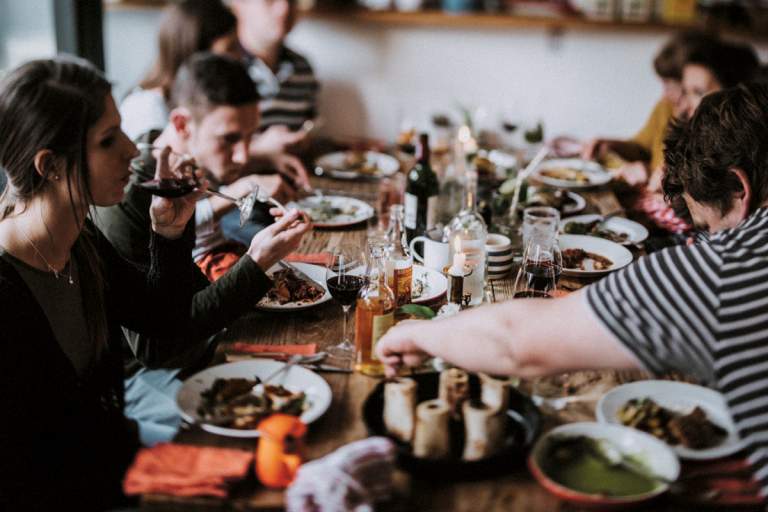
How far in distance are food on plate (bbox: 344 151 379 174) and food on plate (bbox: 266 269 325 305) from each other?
1.27m

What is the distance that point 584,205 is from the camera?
8.79 feet

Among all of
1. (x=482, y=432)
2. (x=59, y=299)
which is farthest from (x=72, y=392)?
(x=482, y=432)

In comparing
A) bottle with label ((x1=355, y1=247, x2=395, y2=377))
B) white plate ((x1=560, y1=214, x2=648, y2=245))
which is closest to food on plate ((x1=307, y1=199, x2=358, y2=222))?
white plate ((x1=560, y1=214, x2=648, y2=245))

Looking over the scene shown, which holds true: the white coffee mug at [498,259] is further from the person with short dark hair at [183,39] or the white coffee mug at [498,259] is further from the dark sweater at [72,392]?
the person with short dark hair at [183,39]

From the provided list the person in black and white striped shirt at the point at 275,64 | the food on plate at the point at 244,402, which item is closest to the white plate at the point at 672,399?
the food on plate at the point at 244,402

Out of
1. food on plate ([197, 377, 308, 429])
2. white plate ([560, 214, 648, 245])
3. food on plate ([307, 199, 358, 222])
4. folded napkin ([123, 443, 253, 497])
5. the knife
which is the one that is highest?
folded napkin ([123, 443, 253, 497])

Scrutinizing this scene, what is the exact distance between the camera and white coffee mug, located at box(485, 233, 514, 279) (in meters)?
2.02

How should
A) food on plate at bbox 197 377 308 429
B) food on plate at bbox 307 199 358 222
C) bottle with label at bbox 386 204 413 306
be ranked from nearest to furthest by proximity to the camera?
1. food on plate at bbox 197 377 308 429
2. bottle with label at bbox 386 204 413 306
3. food on plate at bbox 307 199 358 222

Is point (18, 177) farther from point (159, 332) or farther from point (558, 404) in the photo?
point (558, 404)

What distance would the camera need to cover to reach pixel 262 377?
1.45 metres

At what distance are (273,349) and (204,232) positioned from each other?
2.89 feet

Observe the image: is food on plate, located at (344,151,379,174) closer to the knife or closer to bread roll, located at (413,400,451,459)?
the knife

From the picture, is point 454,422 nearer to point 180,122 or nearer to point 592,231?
point 592,231

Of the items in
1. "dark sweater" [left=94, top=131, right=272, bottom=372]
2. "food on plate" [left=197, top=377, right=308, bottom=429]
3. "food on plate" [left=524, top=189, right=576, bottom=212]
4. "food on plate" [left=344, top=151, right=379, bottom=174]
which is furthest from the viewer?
"food on plate" [left=344, top=151, right=379, bottom=174]
